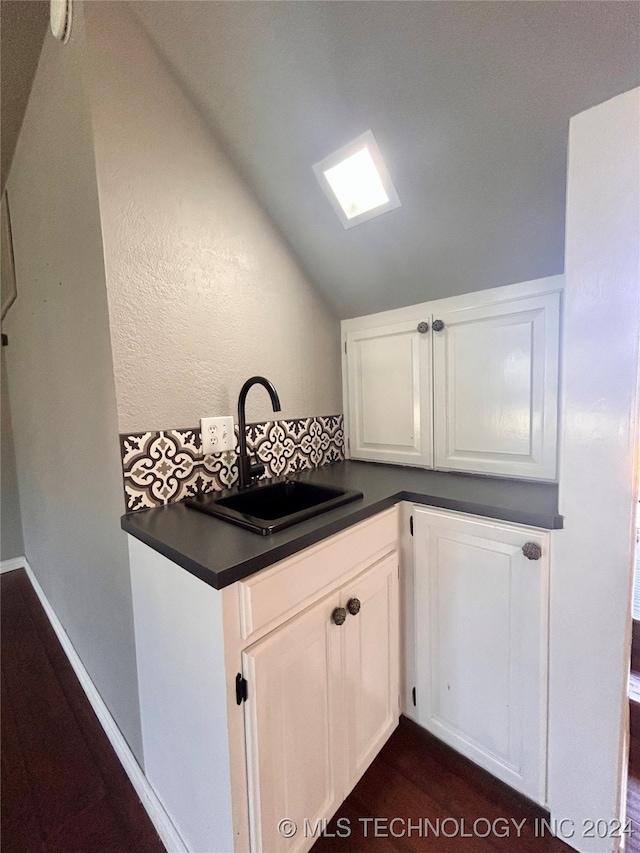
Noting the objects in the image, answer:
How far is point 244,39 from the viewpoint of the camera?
950 mm

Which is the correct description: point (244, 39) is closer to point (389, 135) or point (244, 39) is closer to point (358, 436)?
point (389, 135)

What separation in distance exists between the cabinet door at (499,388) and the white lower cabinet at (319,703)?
553 millimetres

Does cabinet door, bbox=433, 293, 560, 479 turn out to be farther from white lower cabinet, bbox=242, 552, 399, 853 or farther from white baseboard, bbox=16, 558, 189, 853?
white baseboard, bbox=16, 558, 189, 853

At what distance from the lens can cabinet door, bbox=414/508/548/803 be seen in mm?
961

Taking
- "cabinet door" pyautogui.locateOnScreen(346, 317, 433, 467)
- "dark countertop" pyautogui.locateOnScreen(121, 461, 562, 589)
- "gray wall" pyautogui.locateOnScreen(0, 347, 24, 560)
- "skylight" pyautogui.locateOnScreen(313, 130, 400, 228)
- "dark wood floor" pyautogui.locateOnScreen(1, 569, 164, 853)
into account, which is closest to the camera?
"dark countertop" pyautogui.locateOnScreen(121, 461, 562, 589)

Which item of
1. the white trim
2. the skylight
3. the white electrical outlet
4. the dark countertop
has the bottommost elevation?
the dark countertop

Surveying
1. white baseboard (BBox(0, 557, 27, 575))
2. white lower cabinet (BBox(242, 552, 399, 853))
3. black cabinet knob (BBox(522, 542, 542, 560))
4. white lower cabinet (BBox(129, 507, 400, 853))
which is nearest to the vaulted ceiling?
black cabinet knob (BBox(522, 542, 542, 560))

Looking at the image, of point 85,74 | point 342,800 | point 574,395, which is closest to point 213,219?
point 85,74

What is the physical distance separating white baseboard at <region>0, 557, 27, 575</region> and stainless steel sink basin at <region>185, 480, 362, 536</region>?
98.2 inches

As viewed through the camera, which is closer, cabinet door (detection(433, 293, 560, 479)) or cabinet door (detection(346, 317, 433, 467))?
cabinet door (detection(433, 293, 560, 479))

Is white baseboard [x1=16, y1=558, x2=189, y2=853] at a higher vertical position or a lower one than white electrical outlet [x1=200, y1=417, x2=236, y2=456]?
lower

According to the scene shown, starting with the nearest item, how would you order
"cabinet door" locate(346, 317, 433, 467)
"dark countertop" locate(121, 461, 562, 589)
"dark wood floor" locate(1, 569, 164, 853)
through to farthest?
"dark countertop" locate(121, 461, 562, 589), "dark wood floor" locate(1, 569, 164, 853), "cabinet door" locate(346, 317, 433, 467)

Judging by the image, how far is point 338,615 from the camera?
903 mm

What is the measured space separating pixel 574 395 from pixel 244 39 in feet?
4.21
